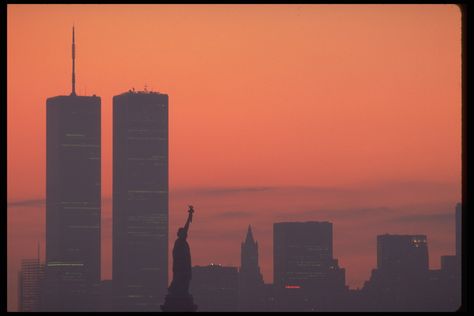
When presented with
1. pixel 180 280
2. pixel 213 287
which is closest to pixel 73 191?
pixel 213 287

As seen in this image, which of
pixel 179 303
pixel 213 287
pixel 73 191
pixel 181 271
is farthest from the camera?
pixel 73 191

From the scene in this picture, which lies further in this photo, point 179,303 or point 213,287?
point 213,287

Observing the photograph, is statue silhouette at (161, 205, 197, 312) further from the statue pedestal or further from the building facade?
the building facade

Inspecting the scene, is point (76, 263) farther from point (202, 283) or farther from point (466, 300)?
point (466, 300)

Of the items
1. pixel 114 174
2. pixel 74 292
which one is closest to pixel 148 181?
pixel 114 174

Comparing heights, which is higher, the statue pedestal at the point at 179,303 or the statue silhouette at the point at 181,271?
the statue silhouette at the point at 181,271

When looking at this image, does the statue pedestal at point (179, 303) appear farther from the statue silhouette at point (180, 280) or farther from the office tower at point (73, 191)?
the office tower at point (73, 191)

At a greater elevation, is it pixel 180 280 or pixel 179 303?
pixel 180 280

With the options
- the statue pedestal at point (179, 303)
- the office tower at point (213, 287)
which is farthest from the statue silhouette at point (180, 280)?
the office tower at point (213, 287)

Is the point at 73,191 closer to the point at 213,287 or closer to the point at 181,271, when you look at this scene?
the point at 213,287

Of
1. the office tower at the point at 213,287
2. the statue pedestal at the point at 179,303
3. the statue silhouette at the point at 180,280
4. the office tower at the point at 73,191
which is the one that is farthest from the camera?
the office tower at the point at 73,191

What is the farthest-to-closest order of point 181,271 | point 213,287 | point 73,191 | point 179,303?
point 73,191, point 213,287, point 181,271, point 179,303
